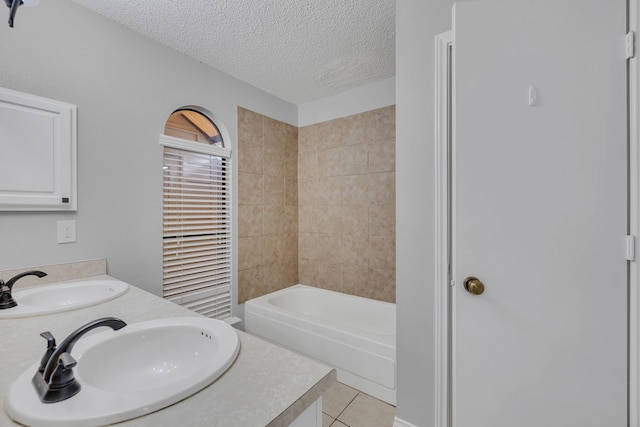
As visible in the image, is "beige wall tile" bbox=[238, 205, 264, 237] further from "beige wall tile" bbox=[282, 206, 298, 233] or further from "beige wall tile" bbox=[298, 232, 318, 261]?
"beige wall tile" bbox=[298, 232, 318, 261]

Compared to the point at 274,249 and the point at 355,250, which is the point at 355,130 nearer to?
the point at 355,250

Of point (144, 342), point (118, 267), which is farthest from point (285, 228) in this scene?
point (144, 342)

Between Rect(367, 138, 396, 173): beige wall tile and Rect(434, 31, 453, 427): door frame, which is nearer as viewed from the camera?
Rect(434, 31, 453, 427): door frame

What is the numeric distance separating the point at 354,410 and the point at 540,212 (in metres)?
1.58

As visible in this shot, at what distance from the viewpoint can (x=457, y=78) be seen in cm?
114

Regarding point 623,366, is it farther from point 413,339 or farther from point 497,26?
point 497,26

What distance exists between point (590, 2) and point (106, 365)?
1.95 meters

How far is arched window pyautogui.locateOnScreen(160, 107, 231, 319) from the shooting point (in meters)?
→ 2.13

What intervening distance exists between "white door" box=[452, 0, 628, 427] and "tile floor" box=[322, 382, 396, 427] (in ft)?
2.28

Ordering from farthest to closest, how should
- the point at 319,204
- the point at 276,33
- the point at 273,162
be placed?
1. the point at 319,204
2. the point at 273,162
3. the point at 276,33

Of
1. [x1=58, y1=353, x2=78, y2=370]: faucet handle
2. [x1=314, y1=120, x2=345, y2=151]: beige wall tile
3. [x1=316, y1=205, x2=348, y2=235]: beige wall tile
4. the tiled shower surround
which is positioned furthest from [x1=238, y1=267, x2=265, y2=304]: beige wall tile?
[x1=58, y1=353, x2=78, y2=370]: faucet handle

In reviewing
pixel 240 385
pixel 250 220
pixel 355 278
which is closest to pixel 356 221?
pixel 355 278

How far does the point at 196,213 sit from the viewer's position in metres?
2.31

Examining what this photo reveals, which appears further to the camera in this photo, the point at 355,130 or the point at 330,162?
the point at 330,162
